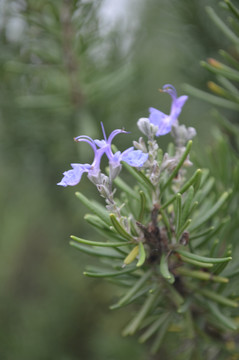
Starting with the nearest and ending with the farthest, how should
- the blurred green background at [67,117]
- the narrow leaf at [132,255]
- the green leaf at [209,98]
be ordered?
1. the narrow leaf at [132,255]
2. the green leaf at [209,98]
3. the blurred green background at [67,117]

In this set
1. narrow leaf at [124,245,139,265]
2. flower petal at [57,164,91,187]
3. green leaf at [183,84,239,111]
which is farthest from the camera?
green leaf at [183,84,239,111]

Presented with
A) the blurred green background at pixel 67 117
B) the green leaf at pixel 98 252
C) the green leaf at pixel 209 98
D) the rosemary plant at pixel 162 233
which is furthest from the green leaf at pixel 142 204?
the blurred green background at pixel 67 117

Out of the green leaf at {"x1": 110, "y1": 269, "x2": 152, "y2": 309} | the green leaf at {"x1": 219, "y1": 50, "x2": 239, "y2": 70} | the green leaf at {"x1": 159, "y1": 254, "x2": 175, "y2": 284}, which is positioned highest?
the green leaf at {"x1": 219, "y1": 50, "x2": 239, "y2": 70}

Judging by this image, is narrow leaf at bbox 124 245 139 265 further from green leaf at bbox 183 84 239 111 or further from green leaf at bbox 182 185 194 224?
green leaf at bbox 183 84 239 111

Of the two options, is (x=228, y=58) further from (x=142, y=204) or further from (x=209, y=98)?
(x=142, y=204)

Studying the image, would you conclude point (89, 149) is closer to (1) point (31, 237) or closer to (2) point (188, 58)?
(2) point (188, 58)

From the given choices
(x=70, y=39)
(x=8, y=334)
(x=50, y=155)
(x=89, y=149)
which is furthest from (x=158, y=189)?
(x=8, y=334)

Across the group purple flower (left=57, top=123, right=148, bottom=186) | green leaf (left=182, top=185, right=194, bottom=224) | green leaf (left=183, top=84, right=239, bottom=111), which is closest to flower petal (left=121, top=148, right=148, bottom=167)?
purple flower (left=57, top=123, right=148, bottom=186)

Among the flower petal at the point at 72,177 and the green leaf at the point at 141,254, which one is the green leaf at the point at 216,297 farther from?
the flower petal at the point at 72,177
